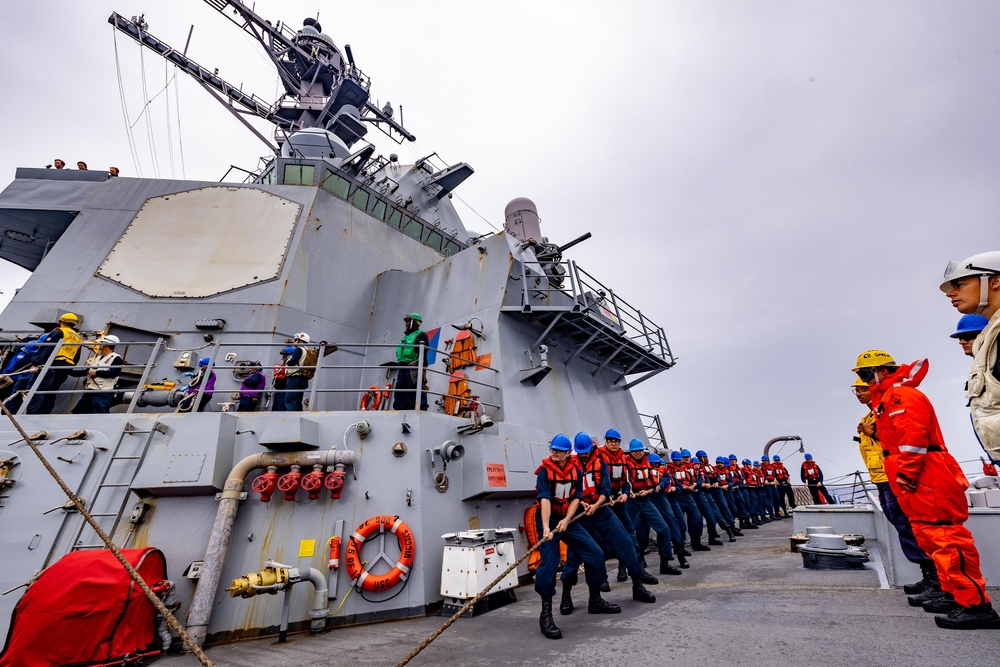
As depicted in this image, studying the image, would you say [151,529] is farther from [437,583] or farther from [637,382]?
[637,382]

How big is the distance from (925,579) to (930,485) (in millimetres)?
1312

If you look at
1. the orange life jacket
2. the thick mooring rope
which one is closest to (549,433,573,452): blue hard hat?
the orange life jacket

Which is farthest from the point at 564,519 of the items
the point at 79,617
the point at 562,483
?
the point at 79,617

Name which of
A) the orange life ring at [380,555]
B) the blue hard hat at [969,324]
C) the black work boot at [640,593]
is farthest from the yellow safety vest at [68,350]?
the blue hard hat at [969,324]

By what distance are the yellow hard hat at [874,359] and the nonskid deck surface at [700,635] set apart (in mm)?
1794

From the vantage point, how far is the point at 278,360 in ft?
26.4

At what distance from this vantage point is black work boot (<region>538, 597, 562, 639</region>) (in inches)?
144

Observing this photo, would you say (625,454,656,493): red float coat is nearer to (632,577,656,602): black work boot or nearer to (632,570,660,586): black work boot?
(632,570,660,586): black work boot

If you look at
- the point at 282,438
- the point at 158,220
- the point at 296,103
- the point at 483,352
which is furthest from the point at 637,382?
the point at 296,103

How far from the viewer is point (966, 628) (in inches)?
110

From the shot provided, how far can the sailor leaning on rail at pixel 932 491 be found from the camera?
2.83m

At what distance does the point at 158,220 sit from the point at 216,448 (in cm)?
633

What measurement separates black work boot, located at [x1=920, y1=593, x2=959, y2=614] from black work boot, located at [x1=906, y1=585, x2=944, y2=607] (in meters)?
0.12

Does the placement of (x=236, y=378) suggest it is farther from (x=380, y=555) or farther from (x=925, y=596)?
(x=925, y=596)
